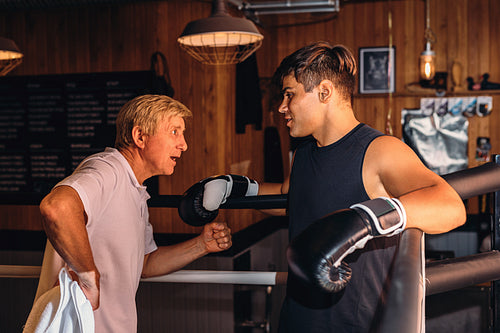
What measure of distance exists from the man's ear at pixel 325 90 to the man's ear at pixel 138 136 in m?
0.66

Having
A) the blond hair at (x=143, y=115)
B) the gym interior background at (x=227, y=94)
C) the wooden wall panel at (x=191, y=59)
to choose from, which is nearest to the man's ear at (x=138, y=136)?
the blond hair at (x=143, y=115)

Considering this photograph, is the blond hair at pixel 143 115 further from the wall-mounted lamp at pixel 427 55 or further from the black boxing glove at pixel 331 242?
the wall-mounted lamp at pixel 427 55

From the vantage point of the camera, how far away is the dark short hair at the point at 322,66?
1444 millimetres

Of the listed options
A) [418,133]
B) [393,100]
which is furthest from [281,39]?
[418,133]

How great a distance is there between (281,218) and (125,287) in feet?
12.3

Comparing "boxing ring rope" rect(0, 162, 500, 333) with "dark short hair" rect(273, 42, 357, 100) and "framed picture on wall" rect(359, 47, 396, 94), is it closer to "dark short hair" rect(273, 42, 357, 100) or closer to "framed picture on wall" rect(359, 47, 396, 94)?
"dark short hair" rect(273, 42, 357, 100)

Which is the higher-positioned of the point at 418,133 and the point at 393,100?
the point at 393,100

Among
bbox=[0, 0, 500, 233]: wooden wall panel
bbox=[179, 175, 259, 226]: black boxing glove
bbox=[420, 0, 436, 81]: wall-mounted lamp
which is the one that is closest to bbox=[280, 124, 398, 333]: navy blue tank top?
bbox=[179, 175, 259, 226]: black boxing glove

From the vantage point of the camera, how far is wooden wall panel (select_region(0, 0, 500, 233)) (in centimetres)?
390

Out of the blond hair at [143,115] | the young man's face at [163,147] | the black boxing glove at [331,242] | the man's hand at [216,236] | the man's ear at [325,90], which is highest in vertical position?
the man's ear at [325,90]

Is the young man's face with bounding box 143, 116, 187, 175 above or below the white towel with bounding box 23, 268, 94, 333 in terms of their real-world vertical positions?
above

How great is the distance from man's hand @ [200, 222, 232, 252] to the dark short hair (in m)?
0.60

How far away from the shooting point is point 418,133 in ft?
17.9

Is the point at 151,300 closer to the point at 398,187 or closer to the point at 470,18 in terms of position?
the point at 398,187
